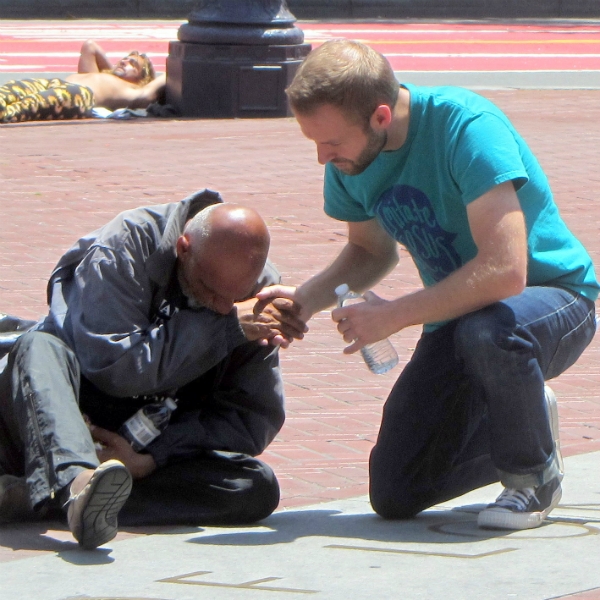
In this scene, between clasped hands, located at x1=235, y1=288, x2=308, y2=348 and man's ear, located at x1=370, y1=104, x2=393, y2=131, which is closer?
man's ear, located at x1=370, y1=104, x2=393, y2=131

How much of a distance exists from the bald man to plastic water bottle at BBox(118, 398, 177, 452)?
25 mm

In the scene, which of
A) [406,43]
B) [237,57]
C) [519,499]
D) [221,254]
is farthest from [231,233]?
[406,43]

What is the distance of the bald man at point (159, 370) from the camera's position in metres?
3.42

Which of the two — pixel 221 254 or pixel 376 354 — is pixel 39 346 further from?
pixel 376 354

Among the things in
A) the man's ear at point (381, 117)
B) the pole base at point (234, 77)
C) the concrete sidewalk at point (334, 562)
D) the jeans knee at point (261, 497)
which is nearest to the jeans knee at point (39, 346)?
the concrete sidewalk at point (334, 562)

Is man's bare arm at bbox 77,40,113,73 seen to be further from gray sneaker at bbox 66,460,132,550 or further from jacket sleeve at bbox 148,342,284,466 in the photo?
gray sneaker at bbox 66,460,132,550

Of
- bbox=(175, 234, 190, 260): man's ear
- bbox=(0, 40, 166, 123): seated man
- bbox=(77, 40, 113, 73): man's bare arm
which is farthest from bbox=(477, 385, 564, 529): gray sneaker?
bbox=(77, 40, 113, 73): man's bare arm

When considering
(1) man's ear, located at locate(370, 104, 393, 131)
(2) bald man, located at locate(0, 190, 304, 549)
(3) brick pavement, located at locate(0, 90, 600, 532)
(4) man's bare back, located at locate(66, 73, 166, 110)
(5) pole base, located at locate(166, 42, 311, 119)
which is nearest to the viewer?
(1) man's ear, located at locate(370, 104, 393, 131)

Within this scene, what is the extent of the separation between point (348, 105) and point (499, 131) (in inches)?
15.2

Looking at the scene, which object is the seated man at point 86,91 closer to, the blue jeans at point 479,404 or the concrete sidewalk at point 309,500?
the concrete sidewalk at point 309,500

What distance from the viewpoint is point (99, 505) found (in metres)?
3.13

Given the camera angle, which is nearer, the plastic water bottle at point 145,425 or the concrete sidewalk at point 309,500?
the concrete sidewalk at point 309,500

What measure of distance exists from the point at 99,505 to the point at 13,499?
17.5 inches

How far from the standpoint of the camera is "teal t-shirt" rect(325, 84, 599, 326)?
3.24m
